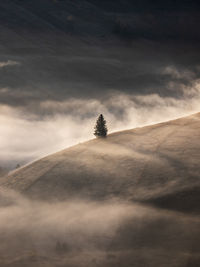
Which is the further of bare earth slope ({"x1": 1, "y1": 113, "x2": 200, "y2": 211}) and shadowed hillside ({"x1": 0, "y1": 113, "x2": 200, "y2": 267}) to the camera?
bare earth slope ({"x1": 1, "y1": 113, "x2": 200, "y2": 211})

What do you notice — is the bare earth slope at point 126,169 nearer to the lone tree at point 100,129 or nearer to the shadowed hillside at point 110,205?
the shadowed hillside at point 110,205

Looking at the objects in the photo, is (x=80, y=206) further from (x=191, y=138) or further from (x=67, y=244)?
(x=191, y=138)

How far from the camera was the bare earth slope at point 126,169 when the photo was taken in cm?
6444

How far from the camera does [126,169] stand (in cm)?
7462

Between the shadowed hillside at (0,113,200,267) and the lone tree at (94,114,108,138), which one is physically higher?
the lone tree at (94,114,108,138)

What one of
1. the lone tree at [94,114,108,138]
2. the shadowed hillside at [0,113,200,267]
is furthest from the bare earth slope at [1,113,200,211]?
the lone tree at [94,114,108,138]

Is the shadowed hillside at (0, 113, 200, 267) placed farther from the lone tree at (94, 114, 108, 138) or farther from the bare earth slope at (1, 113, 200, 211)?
the lone tree at (94, 114, 108, 138)

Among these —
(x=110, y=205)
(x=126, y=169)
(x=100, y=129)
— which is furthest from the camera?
(x=100, y=129)

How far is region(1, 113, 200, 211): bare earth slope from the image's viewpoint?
211 ft

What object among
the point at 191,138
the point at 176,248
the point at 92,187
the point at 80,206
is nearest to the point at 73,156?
the point at 92,187

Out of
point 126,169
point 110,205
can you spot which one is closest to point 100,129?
point 126,169

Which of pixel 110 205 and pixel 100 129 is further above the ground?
pixel 100 129

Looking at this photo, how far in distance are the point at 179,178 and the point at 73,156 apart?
35866 mm

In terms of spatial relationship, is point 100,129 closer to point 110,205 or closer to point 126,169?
point 126,169
